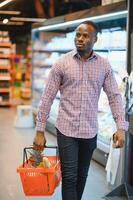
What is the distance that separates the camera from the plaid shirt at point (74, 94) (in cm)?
319

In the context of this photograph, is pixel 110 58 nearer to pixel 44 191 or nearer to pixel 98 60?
pixel 98 60

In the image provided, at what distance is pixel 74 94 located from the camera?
126 inches

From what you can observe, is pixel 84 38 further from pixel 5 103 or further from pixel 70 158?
pixel 5 103

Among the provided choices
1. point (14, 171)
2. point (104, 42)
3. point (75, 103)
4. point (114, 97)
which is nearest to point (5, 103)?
point (104, 42)

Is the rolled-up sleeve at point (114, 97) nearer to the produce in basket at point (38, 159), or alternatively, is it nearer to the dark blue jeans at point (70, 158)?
the dark blue jeans at point (70, 158)

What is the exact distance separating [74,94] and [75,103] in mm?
69

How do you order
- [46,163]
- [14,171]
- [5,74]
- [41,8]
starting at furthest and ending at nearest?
[41,8]
[5,74]
[14,171]
[46,163]

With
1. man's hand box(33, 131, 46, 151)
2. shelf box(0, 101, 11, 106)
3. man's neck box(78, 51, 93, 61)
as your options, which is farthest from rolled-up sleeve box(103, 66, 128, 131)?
shelf box(0, 101, 11, 106)

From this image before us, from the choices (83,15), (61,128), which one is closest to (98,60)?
(61,128)

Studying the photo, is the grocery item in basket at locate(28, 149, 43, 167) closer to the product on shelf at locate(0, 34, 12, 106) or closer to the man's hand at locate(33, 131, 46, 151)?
the man's hand at locate(33, 131, 46, 151)

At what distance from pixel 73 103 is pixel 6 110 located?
9019mm

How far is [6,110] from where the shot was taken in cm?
1205

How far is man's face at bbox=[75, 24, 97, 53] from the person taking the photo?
318 centimetres

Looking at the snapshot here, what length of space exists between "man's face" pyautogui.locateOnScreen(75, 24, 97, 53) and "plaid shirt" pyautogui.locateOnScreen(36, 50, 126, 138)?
3.2 inches
